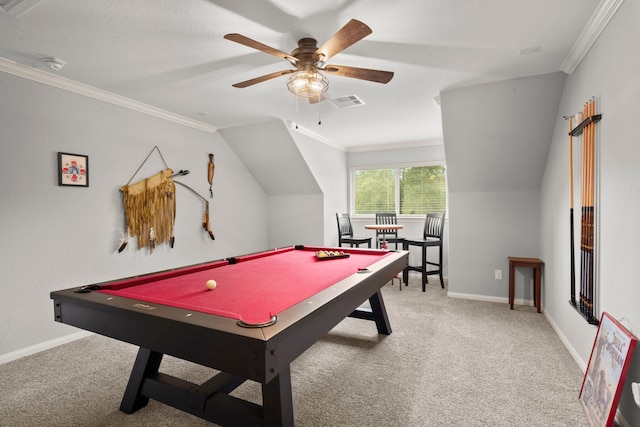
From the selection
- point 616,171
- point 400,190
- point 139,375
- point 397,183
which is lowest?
point 139,375

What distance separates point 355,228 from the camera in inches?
248

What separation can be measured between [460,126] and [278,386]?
322cm

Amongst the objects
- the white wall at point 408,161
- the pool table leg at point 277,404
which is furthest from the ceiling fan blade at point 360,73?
the white wall at point 408,161

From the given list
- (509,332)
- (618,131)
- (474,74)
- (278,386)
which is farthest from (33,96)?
(509,332)

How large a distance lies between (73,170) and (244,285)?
2.35 metres

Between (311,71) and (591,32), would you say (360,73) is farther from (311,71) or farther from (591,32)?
(591,32)

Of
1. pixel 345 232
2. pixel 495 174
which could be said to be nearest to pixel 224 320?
pixel 495 174

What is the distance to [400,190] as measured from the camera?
6.03m

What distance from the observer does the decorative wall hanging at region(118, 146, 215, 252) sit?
11.7ft

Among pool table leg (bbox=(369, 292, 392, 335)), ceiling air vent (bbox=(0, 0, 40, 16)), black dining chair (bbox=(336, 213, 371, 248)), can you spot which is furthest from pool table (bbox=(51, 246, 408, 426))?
black dining chair (bbox=(336, 213, 371, 248))

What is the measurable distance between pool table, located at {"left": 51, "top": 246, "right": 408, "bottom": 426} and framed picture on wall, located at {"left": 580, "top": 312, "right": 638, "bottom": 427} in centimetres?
126

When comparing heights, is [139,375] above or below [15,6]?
below

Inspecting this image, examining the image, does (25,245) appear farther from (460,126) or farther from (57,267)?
(460,126)

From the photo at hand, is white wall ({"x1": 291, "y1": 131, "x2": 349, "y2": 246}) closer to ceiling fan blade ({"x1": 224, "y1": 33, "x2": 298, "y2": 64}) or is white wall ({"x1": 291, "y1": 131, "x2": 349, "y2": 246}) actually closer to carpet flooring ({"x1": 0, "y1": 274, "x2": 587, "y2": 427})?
carpet flooring ({"x1": 0, "y1": 274, "x2": 587, "y2": 427})
